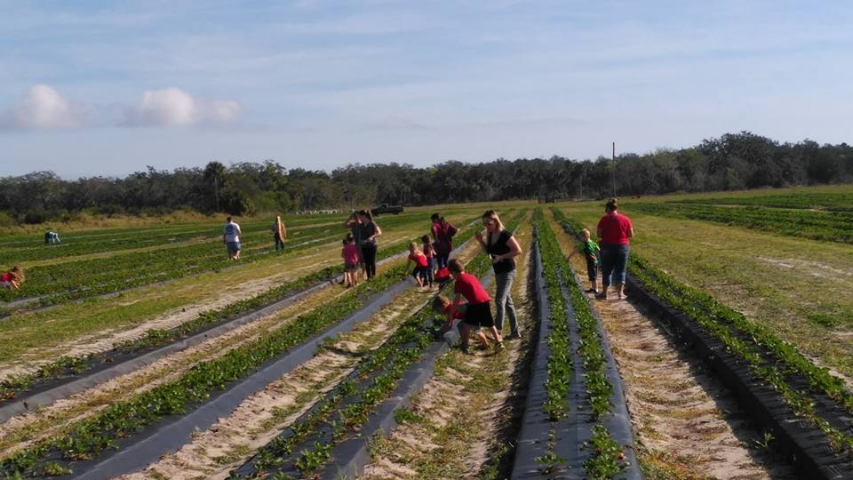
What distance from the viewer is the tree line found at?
115 meters

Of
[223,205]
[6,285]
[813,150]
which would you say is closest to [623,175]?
[813,150]

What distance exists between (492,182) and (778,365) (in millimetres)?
129587

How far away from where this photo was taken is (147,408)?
8.88 m

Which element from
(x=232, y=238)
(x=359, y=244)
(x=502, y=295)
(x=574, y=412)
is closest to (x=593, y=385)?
(x=574, y=412)

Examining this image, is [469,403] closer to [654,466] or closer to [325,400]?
[325,400]

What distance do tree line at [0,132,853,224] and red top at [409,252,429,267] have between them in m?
85.0

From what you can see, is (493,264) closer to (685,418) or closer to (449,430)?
(449,430)

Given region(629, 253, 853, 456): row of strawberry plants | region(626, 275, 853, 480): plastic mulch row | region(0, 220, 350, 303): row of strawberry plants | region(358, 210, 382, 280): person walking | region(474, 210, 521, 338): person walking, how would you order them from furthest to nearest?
region(0, 220, 350, 303): row of strawberry plants < region(358, 210, 382, 280): person walking < region(474, 210, 521, 338): person walking < region(629, 253, 853, 456): row of strawberry plants < region(626, 275, 853, 480): plastic mulch row

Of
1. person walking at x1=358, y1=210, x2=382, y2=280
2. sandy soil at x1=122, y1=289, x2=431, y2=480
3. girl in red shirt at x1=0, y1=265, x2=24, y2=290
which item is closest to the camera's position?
sandy soil at x1=122, y1=289, x2=431, y2=480

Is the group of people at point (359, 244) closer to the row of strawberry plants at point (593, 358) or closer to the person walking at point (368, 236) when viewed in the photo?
the person walking at point (368, 236)

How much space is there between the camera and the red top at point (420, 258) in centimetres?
1991

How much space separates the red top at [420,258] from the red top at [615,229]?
5.55 meters

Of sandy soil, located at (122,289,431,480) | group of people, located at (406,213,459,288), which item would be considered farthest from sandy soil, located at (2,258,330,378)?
group of people, located at (406,213,459,288)

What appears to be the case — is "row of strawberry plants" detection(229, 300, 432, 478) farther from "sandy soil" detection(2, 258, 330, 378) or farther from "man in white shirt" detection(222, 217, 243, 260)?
"man in white shirt" detection(222, 217, 243, 260)
